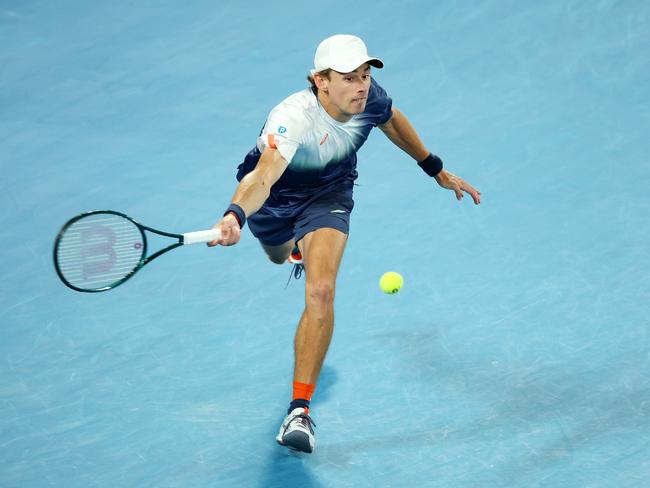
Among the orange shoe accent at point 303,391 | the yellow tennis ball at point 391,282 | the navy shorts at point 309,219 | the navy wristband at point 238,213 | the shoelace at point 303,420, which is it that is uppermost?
the navy shorts at point 309,219

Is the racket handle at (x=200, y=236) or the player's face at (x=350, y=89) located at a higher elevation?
the player's face at (x=350, y=89)

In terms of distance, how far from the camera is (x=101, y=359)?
20.1 feet

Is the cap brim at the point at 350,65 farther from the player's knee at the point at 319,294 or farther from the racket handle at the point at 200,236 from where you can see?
the racket handle at the point at 200,236

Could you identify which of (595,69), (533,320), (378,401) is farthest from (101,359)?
(595,69)

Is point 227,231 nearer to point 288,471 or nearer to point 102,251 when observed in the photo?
point 102,251

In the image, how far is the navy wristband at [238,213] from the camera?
15.3 feet

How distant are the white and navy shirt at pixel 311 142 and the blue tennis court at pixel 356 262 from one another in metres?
0.98

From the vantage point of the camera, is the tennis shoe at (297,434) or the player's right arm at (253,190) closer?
the player's right arm at (253,190)

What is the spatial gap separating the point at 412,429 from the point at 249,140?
3.96 meters

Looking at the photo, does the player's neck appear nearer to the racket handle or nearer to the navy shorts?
the navy shorts

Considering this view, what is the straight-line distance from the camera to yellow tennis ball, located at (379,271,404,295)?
628 cm

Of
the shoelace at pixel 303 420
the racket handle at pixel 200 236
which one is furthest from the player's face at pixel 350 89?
→ the shoelace at pixel 303 420

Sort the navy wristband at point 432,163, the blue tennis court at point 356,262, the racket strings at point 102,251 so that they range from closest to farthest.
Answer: the racket strings at point 102,251
the blue tennis court at point 356,262
the navy wristband at point 432,163

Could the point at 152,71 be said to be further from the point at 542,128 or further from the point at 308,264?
the point at 308,264
